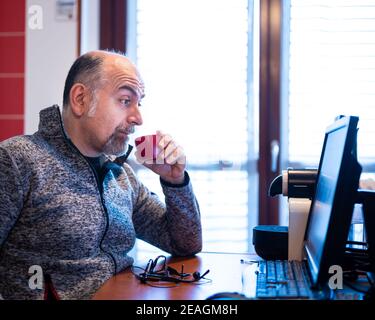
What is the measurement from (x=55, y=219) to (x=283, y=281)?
604 millimetres

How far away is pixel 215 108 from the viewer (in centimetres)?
229

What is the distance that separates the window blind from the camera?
2205 millimetres

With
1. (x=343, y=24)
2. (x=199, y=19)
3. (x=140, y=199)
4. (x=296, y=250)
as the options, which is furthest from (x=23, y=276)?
(x=343, y=24)

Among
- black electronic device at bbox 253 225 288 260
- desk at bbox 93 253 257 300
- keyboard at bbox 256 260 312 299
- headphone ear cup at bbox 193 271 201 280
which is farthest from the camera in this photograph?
black electronic device at bbox 253 225 288 260

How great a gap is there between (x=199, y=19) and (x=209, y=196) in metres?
0.96

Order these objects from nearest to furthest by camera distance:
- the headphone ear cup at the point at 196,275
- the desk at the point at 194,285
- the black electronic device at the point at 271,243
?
the desk at the point at 194,285 < the headphone ear cup at the point at 196,275 < the black electronic device at the point at 271,243

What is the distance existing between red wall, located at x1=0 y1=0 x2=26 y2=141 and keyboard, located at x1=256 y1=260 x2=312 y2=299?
5.48 ft

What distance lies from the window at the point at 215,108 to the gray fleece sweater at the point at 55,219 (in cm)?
105

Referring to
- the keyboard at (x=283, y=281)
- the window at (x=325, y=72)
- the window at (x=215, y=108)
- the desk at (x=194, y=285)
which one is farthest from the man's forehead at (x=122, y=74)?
the window at (x=325, y=72)

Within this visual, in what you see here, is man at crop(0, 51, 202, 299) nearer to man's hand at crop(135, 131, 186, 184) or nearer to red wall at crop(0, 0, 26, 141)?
man's hand at crop(135, 131, 186, 184)

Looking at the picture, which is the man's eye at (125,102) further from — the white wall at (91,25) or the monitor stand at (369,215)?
the white wall at (91,25)

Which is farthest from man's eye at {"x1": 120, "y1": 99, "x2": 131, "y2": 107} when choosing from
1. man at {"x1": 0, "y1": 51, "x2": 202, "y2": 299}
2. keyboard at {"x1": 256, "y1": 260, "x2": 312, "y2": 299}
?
keyboard at {"x1": 256, "y1": 260, "x2": 312, "y2": 299}

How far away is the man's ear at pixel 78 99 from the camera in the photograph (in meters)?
1.32
